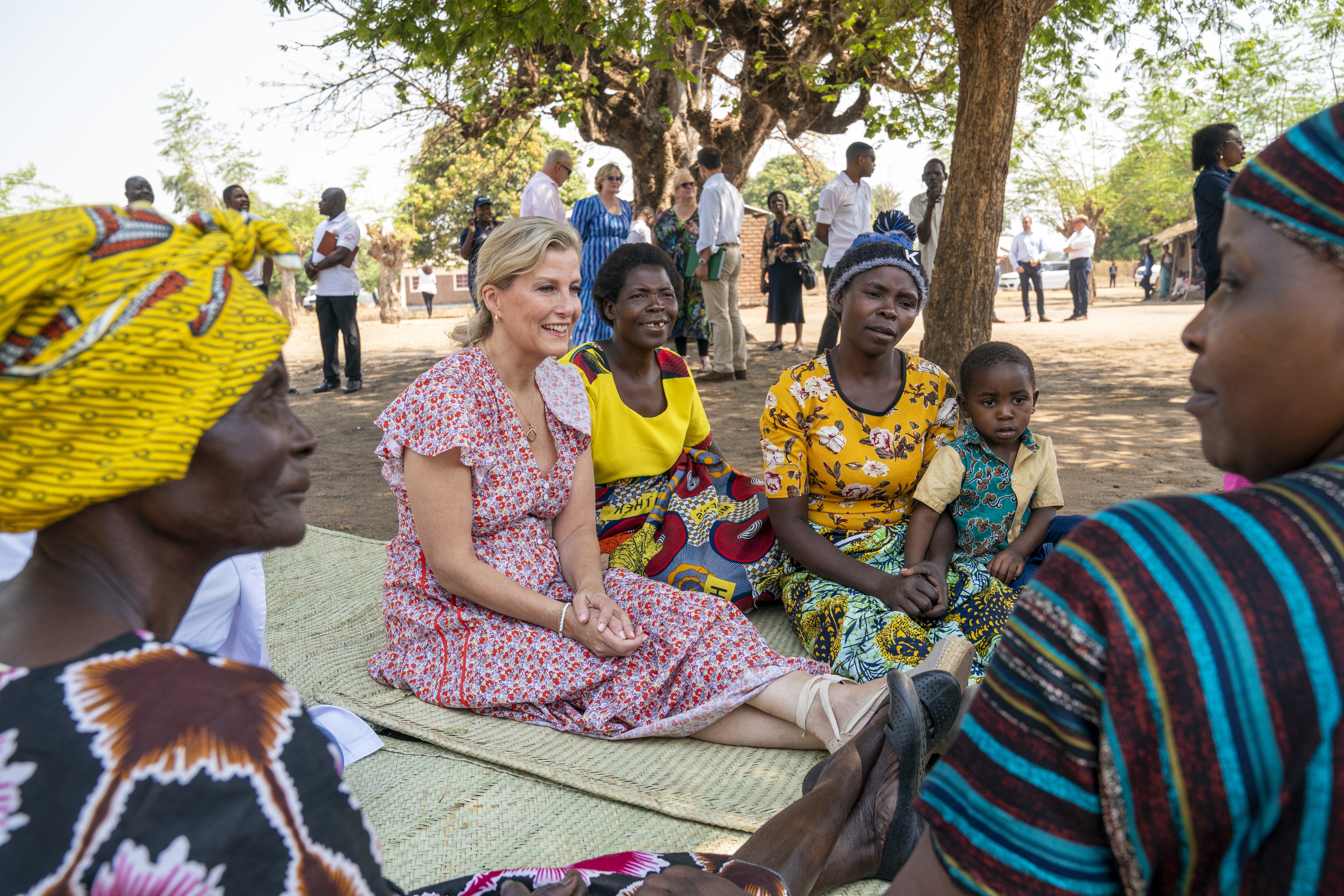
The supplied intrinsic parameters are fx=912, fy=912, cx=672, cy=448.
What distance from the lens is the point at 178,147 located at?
44500mm

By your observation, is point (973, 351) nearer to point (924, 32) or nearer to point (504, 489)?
point (504, 489)

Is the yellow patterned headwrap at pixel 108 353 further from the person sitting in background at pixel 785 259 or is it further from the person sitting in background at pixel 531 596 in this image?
the person sitting in background at pixel 785 259

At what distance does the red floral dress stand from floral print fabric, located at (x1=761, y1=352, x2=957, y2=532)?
2.09 feet

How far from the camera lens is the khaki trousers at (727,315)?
9.34m

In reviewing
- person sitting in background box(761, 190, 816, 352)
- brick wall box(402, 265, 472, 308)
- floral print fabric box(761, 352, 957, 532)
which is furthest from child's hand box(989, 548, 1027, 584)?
brick wall box(402, 265, 472, 308)

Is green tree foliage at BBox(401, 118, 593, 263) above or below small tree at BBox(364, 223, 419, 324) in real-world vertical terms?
above

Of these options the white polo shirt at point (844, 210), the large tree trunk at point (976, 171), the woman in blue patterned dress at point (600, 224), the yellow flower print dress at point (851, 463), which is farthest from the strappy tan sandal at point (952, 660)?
the white polo shirt at point (844, 210)

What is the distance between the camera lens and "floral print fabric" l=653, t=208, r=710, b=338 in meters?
9.38

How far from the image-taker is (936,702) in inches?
90.7

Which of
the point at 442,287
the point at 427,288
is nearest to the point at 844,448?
the point at 427,288

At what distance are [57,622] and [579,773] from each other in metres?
1.73

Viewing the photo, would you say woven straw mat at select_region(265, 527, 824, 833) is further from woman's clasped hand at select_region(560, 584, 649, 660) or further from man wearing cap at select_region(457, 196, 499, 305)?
man wearing cap at select_region(457, 196, 499, 305)

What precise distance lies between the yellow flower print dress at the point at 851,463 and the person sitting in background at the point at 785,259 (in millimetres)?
8236

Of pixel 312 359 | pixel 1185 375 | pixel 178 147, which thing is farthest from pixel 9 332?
pixel 178 147
